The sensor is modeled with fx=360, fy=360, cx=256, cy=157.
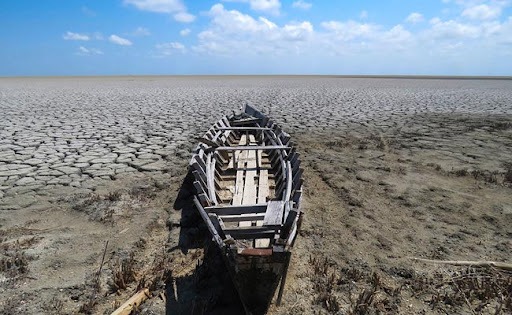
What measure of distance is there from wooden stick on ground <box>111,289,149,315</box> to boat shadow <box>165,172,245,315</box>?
0.22 meters

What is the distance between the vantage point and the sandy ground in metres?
3.41

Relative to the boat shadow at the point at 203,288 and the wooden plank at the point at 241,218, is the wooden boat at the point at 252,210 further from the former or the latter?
the boat shadow at the point at 203,288

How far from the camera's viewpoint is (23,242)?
4.27m

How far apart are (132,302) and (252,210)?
1.52 metres

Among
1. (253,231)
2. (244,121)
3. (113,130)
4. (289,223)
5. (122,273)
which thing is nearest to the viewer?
(289,223)

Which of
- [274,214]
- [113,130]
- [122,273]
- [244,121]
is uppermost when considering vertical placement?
[244,121]

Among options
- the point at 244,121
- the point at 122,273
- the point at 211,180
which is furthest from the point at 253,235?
the point at 244,121

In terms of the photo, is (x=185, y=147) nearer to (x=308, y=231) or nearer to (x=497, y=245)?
(x=308, y=231)

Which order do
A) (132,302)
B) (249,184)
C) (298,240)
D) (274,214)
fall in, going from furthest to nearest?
(249,184) < (298,240) < (274,214) < (132,302)

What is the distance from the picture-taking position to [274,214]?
3695mm

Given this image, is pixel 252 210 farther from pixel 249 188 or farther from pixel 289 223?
pixel 249 188

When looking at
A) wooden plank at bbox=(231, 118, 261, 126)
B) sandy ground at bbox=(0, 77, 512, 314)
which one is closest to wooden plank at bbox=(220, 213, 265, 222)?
sandy ground at bbox=(0, 77, 512, 314)

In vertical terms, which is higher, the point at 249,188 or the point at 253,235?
the point at 253,235

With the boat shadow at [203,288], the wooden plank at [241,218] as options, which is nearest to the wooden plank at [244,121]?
the boat shadow at [203,288]
